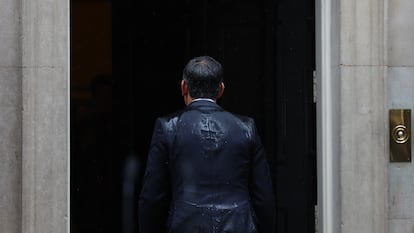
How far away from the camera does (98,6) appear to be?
674cm

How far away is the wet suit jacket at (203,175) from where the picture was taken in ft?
11.0

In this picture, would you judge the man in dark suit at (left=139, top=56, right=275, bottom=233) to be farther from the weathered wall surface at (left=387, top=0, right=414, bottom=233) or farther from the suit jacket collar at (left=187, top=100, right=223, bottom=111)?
the weathered wall surface at (left=387, top=0, right=414, bottom=233)

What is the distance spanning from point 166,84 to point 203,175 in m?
3.10

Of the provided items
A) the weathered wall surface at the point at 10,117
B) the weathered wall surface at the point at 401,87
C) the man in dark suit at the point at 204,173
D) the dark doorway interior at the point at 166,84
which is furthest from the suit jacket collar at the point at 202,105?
the dark doorway interior at the point at 166,84

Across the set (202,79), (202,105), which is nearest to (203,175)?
(202,105)

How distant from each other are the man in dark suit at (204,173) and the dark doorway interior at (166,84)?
92.3 inches

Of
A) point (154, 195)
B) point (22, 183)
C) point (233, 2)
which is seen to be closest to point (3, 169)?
point (22, 183)

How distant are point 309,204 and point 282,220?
281mm

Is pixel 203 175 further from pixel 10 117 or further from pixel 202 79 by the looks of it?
pixel 10 117

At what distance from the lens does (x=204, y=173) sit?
335 cm

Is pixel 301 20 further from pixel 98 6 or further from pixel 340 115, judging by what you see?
pixel 98 6

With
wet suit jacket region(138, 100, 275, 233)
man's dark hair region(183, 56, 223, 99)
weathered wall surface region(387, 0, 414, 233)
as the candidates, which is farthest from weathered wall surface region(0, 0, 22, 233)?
weathered wall surface region(387, 0, 414, 233)

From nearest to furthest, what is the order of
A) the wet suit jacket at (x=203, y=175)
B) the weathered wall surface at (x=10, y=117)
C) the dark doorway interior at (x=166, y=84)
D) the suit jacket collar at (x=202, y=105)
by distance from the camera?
the wet suit jacket at (x=203, y=175)
the suit jacket collar at (x=202, y=105)
the weathered wall surface at (x=10, y=117)
the dark doorway interior at (x=166, y=84)

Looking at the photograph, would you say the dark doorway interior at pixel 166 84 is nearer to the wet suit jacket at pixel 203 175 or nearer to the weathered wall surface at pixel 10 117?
the weathered wall surface at pixel 10 117
